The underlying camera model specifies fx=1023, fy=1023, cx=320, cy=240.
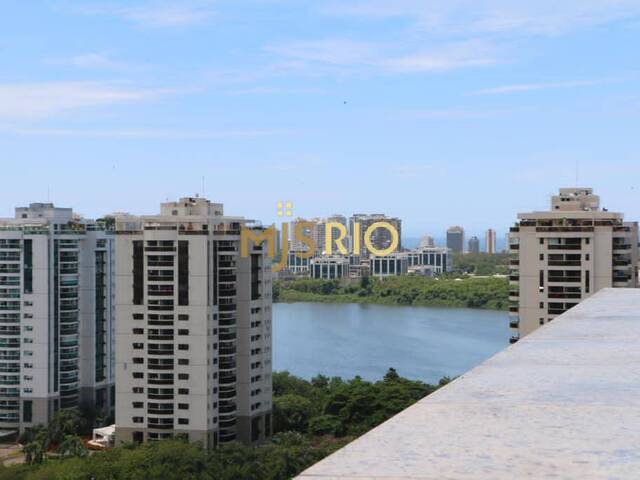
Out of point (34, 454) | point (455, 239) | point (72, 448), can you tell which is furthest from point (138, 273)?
point (455, 239)

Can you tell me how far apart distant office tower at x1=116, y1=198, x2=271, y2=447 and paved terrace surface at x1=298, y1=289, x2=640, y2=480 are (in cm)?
847

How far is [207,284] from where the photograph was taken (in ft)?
30.6

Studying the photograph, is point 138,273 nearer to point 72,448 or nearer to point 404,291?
point 72,448

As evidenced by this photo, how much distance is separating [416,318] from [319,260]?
7.63 meters

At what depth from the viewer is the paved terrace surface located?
49 cm

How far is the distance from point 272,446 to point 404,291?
19.8 metres

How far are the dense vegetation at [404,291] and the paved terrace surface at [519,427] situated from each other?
83.0 ft

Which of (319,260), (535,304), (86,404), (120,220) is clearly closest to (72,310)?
(86,404)

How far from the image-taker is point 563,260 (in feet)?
28.4

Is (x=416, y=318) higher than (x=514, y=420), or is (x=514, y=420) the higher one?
(x=514, y=420)

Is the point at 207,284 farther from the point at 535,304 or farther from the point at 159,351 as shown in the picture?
the point at 535,304

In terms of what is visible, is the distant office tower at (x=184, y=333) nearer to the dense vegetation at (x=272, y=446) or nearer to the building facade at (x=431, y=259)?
the dense vegetation at (x=272, y=446)

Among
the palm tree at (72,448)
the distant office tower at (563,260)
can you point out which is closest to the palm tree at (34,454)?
the palm tree at (72,448)

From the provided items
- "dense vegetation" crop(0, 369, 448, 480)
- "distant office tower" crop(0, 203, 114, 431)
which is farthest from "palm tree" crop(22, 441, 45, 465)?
"distant office tower" crop(0, 203, 114, 431)
